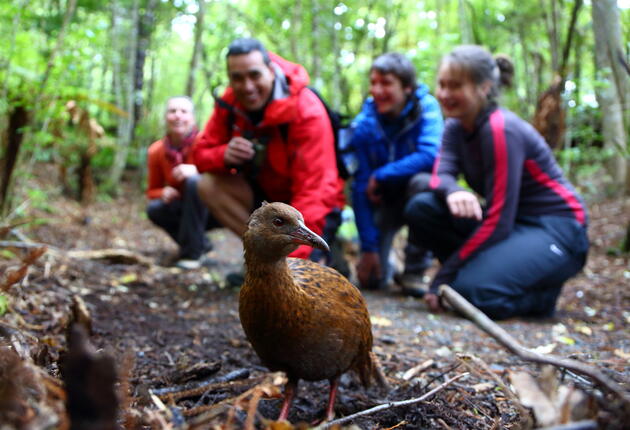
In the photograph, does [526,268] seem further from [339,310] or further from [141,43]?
[141,43]

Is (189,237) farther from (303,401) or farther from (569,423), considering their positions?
(569,423)

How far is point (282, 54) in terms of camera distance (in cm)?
1170

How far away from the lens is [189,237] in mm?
6445

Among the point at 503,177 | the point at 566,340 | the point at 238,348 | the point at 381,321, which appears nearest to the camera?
the point at 238,348

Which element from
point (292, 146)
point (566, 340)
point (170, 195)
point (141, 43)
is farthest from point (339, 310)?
point (141, 43)

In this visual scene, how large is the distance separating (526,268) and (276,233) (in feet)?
9.84

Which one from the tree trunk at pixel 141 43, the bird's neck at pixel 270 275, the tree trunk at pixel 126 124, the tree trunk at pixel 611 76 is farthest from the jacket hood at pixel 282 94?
the tree trunk at pixel 141 43

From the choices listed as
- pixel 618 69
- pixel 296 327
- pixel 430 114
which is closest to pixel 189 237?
pixel 430 114

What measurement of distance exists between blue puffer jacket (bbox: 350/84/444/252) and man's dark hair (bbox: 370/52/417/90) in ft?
0.66

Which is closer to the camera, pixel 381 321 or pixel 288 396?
pixel 288 396

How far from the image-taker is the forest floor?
1.43m

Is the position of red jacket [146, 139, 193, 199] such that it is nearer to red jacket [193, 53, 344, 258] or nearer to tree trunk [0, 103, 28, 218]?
red jacket [193, 53, 344, 258]

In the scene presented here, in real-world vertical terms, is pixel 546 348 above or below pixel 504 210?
below

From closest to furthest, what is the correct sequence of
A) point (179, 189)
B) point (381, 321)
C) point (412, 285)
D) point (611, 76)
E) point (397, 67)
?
point (381, 321) < point (397, 67) < point (412, 285) < point (611, 76) < point (179, 189)
